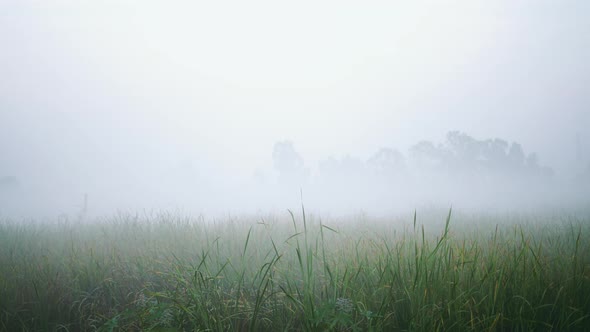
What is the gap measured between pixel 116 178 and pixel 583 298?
220 feet

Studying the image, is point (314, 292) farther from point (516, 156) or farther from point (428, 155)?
point (516, 156)

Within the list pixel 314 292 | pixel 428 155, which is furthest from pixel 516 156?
pixel 314 292

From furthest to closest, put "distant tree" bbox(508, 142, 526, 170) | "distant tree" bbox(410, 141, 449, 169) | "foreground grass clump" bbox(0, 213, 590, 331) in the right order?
"distant tree" bbox(508, 142, 526, 170) → "distant tree" bbox(410, 141, 449, 169) → "foreground grass clump" bbox(0, 213, 590, 331)

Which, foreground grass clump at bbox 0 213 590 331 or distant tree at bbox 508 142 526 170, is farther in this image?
distant tree at bbox 508 142 526 170

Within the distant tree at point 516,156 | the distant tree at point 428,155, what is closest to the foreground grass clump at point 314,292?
the distant tree at point 428,155

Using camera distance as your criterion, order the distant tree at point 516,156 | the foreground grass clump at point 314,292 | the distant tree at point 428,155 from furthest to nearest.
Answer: the distant tree at point 516,156 < the distant tree at point 428,155 < the foreground grass clump at point 314,292

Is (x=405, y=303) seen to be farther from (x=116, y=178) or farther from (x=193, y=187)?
(x=116, y=178)

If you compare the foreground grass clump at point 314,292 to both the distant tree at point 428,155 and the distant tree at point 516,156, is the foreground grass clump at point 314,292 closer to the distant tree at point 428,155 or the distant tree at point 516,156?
the distant tree at point 428,155

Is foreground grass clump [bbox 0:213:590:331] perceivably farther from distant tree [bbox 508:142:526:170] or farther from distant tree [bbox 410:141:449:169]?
distant tree [bbox 508:142:526:170]

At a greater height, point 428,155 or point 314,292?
point 428,155

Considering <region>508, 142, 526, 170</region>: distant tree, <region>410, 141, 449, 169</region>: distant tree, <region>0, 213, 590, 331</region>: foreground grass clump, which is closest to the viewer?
<region>0, 213, 590, 331</region>: foreground grass clump

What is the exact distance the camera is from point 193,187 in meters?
51.9

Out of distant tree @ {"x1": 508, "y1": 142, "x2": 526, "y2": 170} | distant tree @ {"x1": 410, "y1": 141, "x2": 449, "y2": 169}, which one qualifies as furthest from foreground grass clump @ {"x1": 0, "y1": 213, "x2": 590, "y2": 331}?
distant tree @ {"x1": 508, "y1": 142, "x2": 526, "y2": 170}

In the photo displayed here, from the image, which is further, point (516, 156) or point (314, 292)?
point (516, 156)
